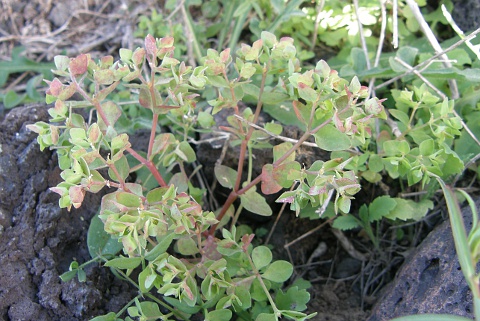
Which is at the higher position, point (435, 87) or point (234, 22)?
point (234, 22)

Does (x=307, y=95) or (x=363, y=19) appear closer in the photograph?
(x=307, y=95)

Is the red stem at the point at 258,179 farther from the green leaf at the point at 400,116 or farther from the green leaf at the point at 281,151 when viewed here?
the green leaf at the point at 400,116

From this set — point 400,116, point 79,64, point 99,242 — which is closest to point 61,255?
point 99,242

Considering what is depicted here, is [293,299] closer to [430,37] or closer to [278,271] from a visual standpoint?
[278,271]

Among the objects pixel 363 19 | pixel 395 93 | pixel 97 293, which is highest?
pixel 363 19

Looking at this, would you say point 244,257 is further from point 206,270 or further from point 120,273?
point 120,273

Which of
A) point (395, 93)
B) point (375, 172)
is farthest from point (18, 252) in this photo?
point (395, 93)
